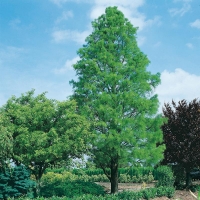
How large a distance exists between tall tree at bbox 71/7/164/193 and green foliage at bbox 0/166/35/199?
13.4ft

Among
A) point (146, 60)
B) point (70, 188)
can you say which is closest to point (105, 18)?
point (146, 60)

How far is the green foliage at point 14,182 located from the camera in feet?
55.1

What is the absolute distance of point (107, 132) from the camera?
62.8 feet

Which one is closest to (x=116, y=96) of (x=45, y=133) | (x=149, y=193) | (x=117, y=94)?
(x=117, y=94)

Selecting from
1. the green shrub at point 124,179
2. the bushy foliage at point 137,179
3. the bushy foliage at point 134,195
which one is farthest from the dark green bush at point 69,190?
A: the green shrub at point 124,179

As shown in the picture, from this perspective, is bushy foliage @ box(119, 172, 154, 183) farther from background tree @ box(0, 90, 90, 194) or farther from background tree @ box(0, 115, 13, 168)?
background tree @ box(0, 115, 13, 168)

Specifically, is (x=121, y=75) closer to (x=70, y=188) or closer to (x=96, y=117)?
(x=96, y=117)

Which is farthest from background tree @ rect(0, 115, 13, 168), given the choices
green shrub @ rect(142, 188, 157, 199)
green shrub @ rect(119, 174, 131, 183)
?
green shrub @ rect(119, 174, 131, 183)

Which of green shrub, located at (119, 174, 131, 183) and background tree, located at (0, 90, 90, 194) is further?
green shrub, located at (119, 174, 131, 183)

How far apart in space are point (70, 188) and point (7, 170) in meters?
3.29

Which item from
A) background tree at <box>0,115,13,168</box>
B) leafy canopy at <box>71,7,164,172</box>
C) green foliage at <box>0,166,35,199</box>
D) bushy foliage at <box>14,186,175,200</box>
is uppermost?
leafy canopy at <box>71,7,164,172</box>

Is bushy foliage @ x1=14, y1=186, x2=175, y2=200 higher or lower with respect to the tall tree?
lower

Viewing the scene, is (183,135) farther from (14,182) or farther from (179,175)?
(14,182)

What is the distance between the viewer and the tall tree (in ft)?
61.9
